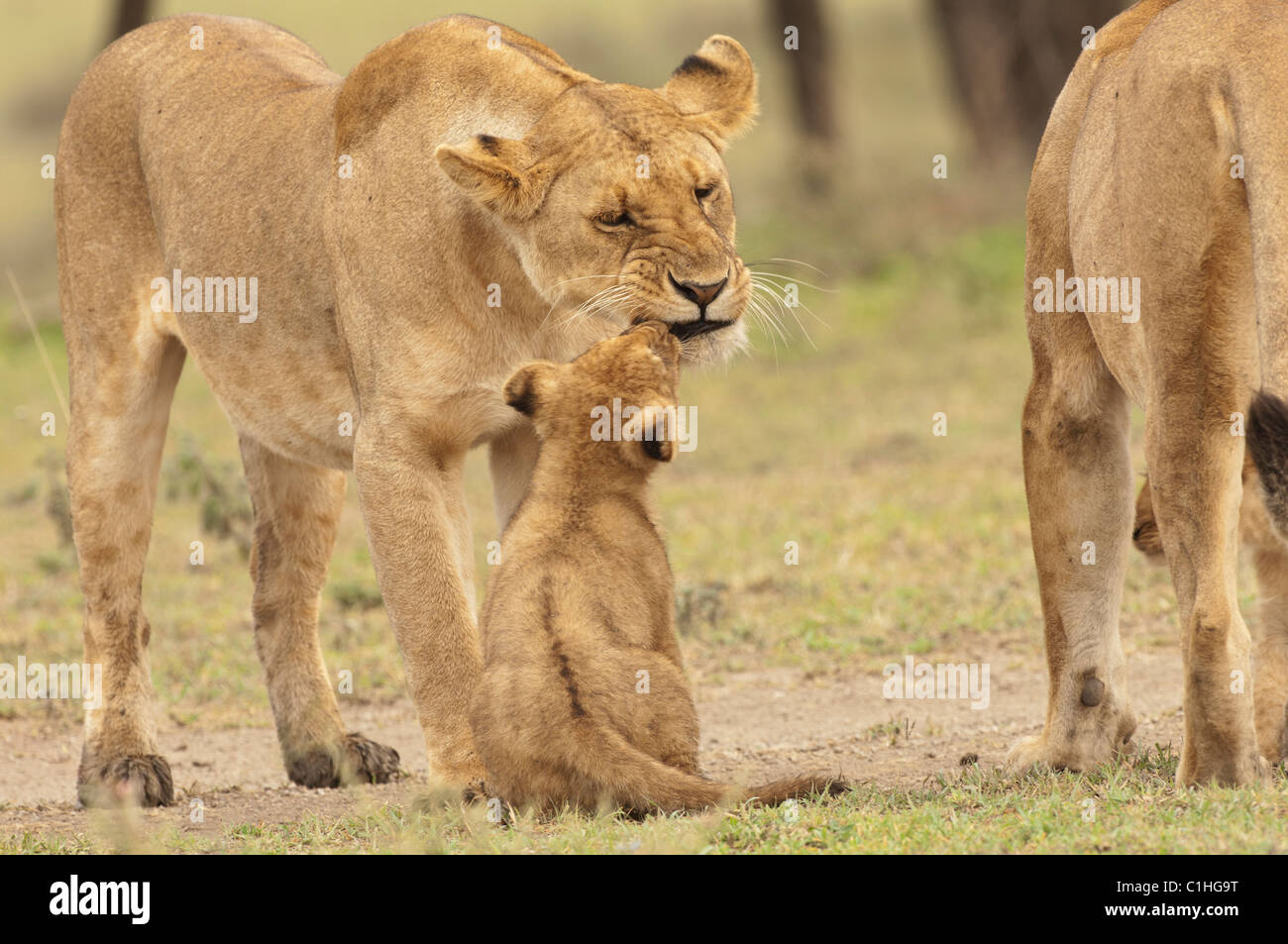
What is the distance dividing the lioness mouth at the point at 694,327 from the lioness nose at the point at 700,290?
0.06 m

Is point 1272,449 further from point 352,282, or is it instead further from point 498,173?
point 352,282

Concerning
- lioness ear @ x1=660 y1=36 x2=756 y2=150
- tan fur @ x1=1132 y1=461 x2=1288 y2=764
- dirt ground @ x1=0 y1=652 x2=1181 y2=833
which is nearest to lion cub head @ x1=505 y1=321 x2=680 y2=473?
lioness ear @ x1=660 y1=36 x2=756 y2=150

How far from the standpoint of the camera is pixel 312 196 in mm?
Answer: 5309

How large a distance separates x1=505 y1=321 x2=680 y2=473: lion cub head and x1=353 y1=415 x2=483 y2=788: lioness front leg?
0.37m

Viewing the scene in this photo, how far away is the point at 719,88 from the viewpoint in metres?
5.19

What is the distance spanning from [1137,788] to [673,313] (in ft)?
5.19

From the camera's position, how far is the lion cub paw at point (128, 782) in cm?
545

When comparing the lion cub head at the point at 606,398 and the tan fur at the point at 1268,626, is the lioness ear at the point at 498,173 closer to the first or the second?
the lion cub head at the point at 606,398

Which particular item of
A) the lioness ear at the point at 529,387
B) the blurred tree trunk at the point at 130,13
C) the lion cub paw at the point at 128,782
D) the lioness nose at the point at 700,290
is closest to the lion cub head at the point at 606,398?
the lioness ear at the point at 529,387

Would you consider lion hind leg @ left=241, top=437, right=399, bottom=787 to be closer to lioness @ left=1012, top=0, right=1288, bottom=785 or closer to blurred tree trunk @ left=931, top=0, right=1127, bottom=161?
lioness @ left=1012, top=0, right=1288, bottom=785

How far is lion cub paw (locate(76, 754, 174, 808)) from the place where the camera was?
5.45 m

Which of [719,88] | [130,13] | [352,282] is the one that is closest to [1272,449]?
[719,88]

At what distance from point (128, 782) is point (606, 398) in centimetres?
203
